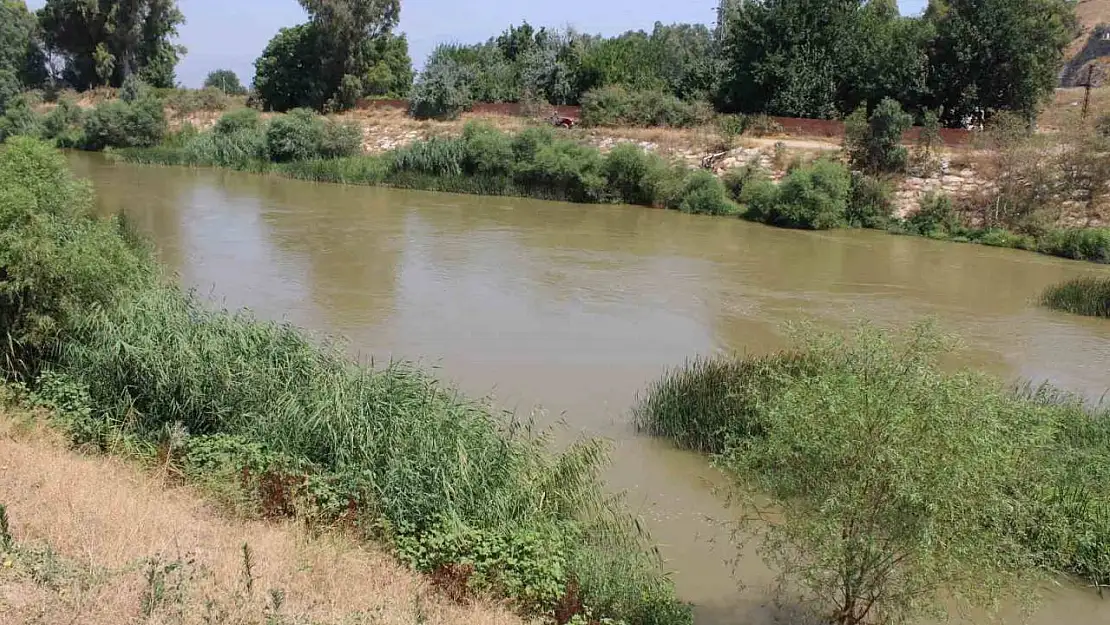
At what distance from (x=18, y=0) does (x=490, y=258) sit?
213ft

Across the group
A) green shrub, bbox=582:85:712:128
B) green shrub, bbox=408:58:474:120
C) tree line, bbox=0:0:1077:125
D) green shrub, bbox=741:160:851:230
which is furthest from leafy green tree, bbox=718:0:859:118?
green shrub, bbox=408:58:474:120

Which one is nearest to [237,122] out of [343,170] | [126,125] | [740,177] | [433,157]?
[126,125]

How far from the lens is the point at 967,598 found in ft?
21.6

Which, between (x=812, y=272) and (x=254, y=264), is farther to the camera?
(x=812, y=272)

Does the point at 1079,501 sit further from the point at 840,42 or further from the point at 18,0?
the point at 18,0

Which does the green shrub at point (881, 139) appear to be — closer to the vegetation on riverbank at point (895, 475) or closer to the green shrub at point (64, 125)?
the vegetation on riverbank at point (895, 475)

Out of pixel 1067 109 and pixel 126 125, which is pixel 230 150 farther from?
pixel 1067 109

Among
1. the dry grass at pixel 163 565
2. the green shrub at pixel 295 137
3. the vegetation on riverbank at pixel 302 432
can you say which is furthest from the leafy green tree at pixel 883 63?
the dry grass at pixel 163 565

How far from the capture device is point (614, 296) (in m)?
20.3

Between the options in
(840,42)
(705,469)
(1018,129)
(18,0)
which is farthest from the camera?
(18,0)

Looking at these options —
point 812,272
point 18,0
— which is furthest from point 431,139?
point 18,0

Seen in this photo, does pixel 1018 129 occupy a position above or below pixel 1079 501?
above

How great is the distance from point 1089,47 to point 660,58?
36006 mm

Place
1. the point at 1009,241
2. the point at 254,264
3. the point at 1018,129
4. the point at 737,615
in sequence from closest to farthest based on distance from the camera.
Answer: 1. the point at 737,615
2. the point at 254,264
3. the point at 1009,241
4. the point at 1018,129
